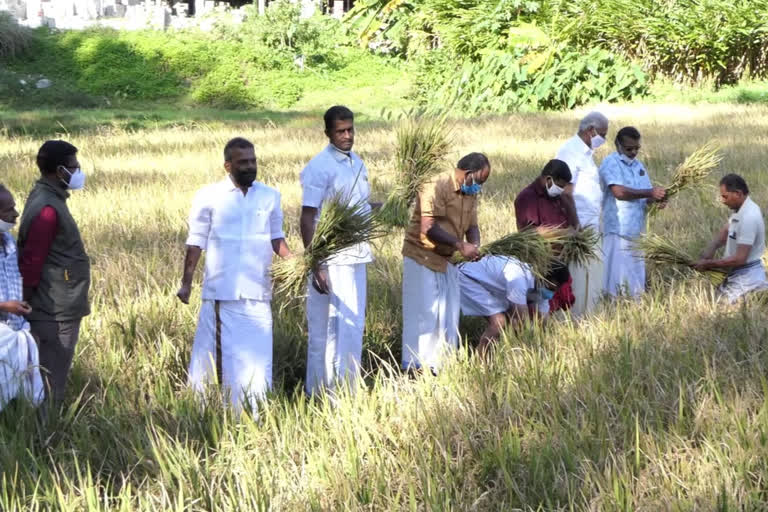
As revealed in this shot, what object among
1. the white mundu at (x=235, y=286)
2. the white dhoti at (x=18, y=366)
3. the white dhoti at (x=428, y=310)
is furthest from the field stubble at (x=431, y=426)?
the white dhoti at (x=428, y=310)

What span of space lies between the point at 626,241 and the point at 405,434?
11.0 feet

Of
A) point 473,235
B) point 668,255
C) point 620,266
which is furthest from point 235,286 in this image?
point 620,266

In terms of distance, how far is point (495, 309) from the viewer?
6164 mm

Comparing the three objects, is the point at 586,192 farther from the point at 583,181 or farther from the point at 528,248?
the point at 528,248

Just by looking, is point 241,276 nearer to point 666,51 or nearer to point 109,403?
point 109,403

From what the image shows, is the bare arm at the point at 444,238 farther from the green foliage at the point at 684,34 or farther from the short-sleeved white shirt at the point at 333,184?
the green foliage at the point at 684,34

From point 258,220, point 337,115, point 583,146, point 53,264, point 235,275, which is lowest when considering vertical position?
point 235,275

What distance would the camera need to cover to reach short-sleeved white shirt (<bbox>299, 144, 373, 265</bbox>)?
5.39 m

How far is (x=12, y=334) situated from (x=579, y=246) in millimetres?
3150

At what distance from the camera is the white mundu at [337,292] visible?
5406 mm

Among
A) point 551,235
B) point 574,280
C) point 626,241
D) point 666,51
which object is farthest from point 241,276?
point 666,51

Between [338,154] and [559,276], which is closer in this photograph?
[338,154]

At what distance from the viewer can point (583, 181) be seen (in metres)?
6.80

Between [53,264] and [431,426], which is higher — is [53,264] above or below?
above
